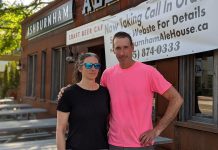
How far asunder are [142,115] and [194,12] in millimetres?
2698

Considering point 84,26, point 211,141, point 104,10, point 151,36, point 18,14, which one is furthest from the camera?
point 18,14

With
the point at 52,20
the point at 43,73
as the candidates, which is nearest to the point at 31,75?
the point at 43,73

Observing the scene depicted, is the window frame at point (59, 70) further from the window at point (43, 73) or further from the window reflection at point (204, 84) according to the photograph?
the window reflection at point (204, 84)

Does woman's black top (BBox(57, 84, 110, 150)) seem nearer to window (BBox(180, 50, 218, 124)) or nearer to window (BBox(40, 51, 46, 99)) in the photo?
window (BBox(180, 50, 218, 124))

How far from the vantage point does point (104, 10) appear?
8.27 metres

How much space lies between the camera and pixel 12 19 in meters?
23.3

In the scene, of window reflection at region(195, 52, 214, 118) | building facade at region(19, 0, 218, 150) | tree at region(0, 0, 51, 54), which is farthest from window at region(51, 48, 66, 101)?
tree at region(0, 0, 51, 54)

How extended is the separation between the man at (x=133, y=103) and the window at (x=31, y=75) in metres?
11.5

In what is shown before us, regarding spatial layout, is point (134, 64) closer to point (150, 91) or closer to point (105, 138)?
point (150, 91)

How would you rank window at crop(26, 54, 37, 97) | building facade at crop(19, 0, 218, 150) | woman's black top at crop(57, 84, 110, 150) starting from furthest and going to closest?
window at crop(26, 54, 37, 97)
building facade at crop(19, 0, 218, 150)
woman's black top at crop(57, 84, 110, 150)

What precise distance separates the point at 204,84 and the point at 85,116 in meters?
Result: 3.17

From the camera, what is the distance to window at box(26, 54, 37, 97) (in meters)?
14.2

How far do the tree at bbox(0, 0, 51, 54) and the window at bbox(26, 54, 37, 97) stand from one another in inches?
276

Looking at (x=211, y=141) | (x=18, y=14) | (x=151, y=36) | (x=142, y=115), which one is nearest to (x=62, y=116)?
(x=142, y=115)
